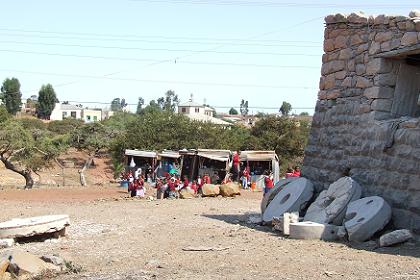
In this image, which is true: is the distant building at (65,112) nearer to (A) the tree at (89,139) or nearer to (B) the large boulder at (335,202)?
(A) the tree at (89,139)

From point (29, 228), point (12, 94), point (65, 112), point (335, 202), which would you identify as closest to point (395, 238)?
point (335, 202)

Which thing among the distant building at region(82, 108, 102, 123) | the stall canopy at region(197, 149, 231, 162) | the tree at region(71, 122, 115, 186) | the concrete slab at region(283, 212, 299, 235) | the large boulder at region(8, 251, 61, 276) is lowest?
the distant building at region(82, 108, 102, 123)

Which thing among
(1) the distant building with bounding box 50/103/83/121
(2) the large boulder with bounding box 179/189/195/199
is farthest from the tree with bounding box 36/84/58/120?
(2) the large boulder with bounding box 179/189/195/199

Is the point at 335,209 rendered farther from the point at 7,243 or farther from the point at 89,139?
the point at 89,139

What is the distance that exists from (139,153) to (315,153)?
22615 millimetres

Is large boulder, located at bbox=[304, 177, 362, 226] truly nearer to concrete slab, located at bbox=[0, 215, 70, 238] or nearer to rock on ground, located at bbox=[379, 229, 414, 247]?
rock on ground, located at bbox=[379, 229, 414, 247]

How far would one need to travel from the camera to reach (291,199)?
500 inches

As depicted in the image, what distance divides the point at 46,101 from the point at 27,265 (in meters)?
105

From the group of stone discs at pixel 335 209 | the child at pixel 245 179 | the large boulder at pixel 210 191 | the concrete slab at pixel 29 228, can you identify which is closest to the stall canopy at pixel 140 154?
the child at pixel 245 179

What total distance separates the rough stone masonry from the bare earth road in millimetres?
1768

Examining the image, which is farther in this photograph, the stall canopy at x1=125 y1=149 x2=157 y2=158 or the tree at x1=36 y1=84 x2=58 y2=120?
the tree at x1=36 y1=84 x2=58 y2=120

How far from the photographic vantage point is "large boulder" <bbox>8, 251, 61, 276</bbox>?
8531mm

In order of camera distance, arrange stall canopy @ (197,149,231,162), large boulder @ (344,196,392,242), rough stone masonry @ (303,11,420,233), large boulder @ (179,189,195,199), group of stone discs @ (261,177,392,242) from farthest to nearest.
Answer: stall canopy @ (197,149,231,162), large boulder @ (179,189,195,199), rough stone masonry @ (303,11,420,233), group of stone discs @ (261,177,392,242), large boulder @ (344,196,392,242)

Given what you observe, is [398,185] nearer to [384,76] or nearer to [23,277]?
[384,76]
